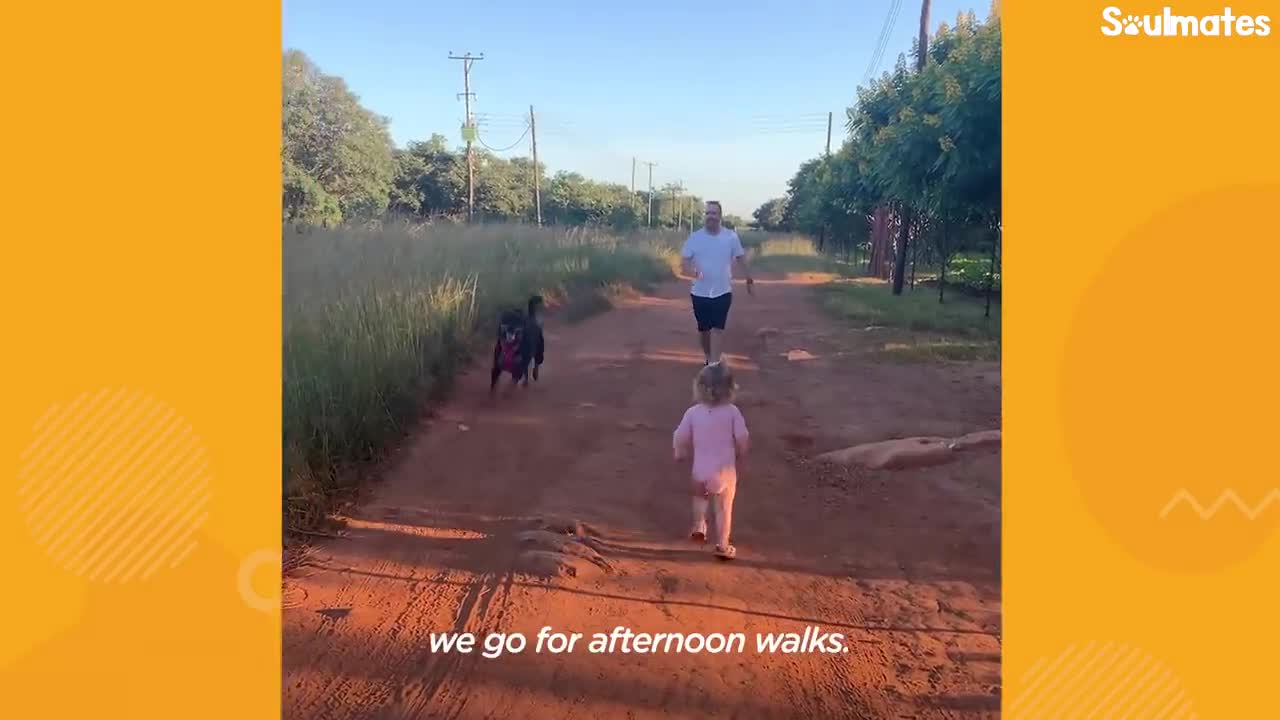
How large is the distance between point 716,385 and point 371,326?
3.86 m

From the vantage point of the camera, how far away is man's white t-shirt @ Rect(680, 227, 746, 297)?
6.64m

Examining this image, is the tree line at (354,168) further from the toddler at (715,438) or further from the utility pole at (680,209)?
the utility pole at (680,209)

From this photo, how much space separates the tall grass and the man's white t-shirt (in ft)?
7.87

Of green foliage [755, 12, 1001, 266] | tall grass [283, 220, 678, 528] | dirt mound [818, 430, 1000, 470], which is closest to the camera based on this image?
tall grass [283, 220, 678, 528]

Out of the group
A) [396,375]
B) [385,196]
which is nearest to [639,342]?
[396,375]

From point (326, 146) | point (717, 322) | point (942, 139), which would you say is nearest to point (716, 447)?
point (717, 322)

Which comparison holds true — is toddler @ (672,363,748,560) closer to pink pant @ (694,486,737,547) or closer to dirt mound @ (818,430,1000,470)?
pink pant @ (694,486,737,547)

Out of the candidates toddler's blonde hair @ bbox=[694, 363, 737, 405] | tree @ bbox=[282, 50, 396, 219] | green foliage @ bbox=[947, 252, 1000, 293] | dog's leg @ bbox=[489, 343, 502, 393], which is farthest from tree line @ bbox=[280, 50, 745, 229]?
green foliage @ bbox=[947, 252, 1000, 293]

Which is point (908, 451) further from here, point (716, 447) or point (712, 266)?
point (712, 266)

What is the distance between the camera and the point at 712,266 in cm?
669

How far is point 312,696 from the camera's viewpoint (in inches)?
107

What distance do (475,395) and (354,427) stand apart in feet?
6.31

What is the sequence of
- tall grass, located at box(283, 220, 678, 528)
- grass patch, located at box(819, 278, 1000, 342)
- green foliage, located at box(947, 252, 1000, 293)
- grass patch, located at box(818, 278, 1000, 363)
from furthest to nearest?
green foliage, located at box(947, 252, 1000, 293) → grass patch, located at box(819, 278, 1000, 342) → grass patch, located at box(818, 278, 1000, 363) → tall grass, located at box(283, 220, 678, 528)

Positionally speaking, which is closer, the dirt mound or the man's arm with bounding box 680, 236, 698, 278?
the dirt mound
